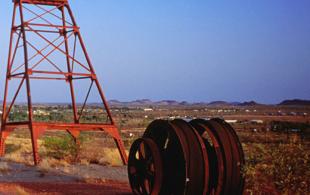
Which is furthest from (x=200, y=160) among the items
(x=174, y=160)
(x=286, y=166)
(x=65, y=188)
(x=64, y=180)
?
(x=64, y=180)

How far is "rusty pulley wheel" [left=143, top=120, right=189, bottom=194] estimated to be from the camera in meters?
10.9

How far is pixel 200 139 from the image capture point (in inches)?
444

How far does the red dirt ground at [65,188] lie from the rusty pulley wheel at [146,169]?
1.67 m

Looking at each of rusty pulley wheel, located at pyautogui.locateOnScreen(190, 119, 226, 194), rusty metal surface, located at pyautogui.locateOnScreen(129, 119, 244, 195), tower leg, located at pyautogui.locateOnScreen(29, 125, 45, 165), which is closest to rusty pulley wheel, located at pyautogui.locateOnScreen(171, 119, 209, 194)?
rusty metal surface, located at pyautogui.locateOnScreen(129, 119, 244, 195)

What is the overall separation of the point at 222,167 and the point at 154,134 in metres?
1.95

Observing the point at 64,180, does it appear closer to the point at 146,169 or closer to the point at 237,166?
the point at 146,169

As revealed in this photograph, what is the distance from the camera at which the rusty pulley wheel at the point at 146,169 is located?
37.2ft

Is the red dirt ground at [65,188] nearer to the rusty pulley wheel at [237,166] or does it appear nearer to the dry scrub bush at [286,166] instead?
the rusty pulley wheel at [237,166]

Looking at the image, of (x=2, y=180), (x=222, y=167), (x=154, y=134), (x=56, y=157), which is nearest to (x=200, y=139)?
(x=222, y=167)

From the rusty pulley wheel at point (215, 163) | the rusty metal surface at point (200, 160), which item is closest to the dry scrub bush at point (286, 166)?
the rusty metal surface at point (200, 160)

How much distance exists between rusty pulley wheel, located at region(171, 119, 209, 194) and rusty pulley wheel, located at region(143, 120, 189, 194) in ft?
0.29

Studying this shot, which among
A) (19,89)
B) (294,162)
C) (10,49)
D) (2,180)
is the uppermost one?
(10,49)

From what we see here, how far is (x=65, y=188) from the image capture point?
48.5ft

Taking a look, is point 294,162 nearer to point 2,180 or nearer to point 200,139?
point 200,139
